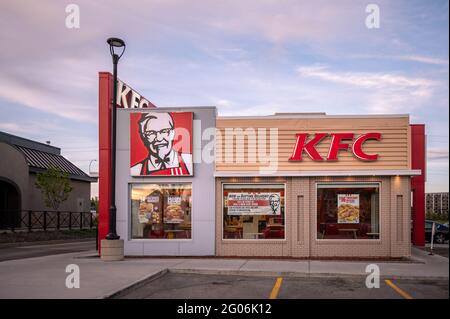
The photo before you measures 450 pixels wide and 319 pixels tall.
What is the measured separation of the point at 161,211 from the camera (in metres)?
16.9

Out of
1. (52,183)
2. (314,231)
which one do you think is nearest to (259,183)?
(314,231)

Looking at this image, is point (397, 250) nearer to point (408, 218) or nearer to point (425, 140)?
Answer: point (408, 218)

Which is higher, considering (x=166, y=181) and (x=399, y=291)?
(x=166, y=181)

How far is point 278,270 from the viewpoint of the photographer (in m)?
12.7

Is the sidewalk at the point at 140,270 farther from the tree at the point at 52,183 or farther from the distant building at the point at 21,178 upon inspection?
the distant building at the point at 21,178

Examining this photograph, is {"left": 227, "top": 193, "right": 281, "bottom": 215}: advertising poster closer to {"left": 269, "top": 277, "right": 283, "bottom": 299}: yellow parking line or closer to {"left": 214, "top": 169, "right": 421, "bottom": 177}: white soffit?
{"left": 214, "top": 169, "right": 421, "bottom": 177}: white soffit

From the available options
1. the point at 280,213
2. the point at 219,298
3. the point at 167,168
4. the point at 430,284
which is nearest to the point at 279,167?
the point at 280,213

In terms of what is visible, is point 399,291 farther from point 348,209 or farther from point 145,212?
point 145,212

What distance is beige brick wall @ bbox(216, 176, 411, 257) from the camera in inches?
622

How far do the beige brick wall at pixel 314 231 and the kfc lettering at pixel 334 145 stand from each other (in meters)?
0.73

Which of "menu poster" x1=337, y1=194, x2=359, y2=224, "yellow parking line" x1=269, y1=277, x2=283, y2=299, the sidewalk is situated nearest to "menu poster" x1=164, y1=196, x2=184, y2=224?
the sidewalk

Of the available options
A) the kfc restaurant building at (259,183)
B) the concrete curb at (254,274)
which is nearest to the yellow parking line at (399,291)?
the concrete curb at (254,274)

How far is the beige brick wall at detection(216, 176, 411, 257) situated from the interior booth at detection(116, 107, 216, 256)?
2.76 feet

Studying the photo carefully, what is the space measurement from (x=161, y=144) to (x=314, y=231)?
6097mm
